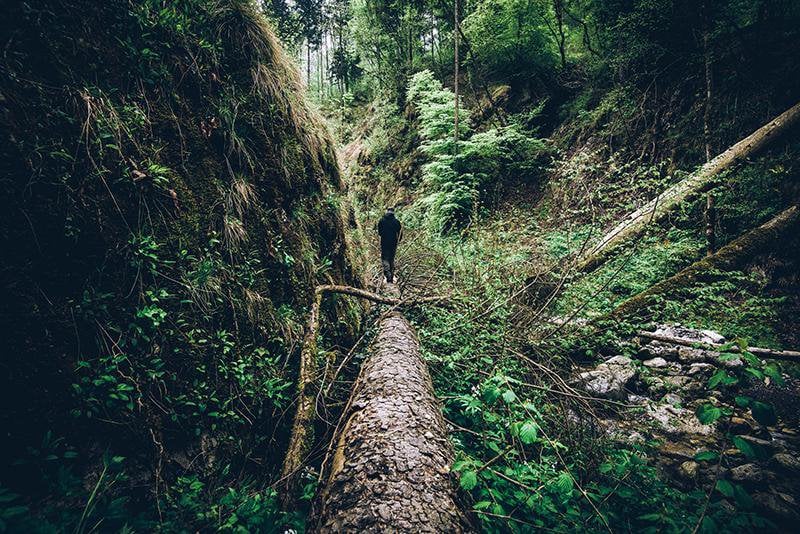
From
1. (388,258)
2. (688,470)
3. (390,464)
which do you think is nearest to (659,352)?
(688,470)

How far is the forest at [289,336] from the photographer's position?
5.93ft

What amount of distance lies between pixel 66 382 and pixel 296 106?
371 centimetres

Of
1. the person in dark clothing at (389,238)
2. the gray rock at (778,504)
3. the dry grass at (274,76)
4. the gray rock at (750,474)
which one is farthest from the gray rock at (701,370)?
the dry grass at (274,76)

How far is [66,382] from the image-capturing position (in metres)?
1.82

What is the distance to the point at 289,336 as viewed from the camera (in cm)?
318

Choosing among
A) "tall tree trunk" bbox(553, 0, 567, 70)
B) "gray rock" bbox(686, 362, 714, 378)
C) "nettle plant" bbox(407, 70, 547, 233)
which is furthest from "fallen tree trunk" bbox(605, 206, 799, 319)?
"tall tree trunk" bbox(553, 0, 567, 70)

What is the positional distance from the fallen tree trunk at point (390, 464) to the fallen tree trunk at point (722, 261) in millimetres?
3766

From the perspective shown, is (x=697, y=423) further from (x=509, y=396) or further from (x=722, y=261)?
(x=509, y=396)

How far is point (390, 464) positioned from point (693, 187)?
25.1 ft

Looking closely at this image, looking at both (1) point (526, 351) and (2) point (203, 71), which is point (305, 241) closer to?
(2) point (203, 71)

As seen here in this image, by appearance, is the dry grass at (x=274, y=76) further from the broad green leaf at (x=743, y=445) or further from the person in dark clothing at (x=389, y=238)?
the broad green leaf at (x=743, y=445)

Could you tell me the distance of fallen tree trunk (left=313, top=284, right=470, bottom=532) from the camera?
5.90 ft

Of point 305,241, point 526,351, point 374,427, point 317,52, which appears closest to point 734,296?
point 526,351

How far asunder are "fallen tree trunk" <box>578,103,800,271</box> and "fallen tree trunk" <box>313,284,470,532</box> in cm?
480
